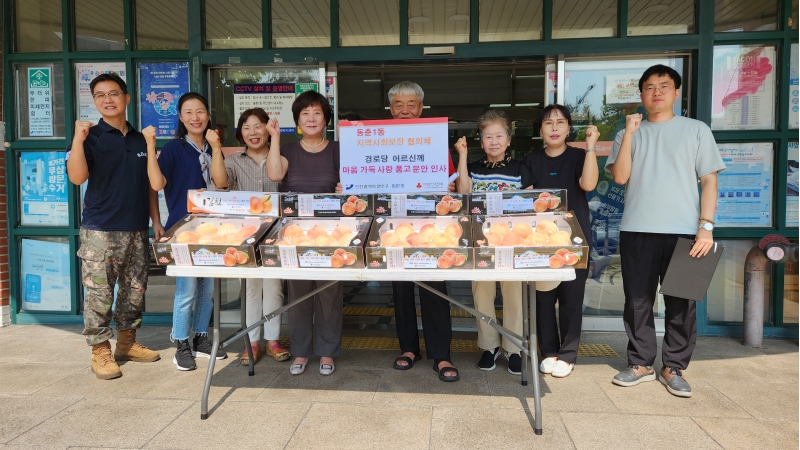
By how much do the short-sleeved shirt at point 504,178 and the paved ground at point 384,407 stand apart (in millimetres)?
1284

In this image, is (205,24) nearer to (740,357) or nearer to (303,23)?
(303,23)

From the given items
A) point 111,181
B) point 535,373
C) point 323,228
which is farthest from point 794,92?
point 111,181

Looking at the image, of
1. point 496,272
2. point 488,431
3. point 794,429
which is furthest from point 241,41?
point 794,429

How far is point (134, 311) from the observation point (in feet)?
12.3

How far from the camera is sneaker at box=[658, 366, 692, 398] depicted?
308cm

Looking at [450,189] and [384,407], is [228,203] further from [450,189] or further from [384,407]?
[384,407]

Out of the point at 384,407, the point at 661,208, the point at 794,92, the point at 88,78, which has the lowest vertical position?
the point at 384,407

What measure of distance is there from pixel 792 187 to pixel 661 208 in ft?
6.68

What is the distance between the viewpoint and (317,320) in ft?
11.6

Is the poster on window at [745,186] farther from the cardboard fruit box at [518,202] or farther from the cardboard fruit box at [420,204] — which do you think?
the cardboard fruit box at [420,204]

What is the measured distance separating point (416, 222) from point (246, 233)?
93 cm

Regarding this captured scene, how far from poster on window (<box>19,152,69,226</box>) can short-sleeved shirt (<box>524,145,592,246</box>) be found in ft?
14.1

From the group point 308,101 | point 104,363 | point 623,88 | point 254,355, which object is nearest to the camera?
point 308,101

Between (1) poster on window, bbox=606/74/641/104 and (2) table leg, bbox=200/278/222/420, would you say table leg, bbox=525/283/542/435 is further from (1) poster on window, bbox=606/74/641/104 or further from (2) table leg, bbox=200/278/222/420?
(1) poster on window, bbox=606/74/641/104
